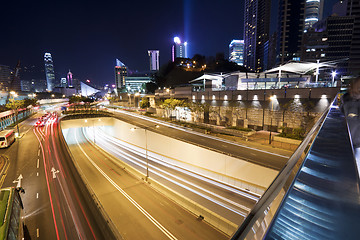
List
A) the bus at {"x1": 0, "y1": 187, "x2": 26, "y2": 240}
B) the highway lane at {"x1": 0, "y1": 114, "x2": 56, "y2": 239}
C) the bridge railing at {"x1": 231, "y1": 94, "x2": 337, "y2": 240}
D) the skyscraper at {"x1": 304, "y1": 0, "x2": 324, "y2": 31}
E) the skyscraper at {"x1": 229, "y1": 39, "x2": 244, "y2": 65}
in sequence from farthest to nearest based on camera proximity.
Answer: the skyscraper at {"x1": 229, "y1": 39, "x2": 244, "y2": 65}, the skyscraper at {"x1": 304, "y1": 0, "x2": 324, "y2": 31}, the highway lane at {"x1": 0, "y1": 114, "x2": 56, "y2": 239}, the bus at {"x1": 0, "y1": 187, "x2": 26, "y2": 240}, the bridge railing at {"x1": 231, "y1": 94, "x2": 337, "y2": 240}

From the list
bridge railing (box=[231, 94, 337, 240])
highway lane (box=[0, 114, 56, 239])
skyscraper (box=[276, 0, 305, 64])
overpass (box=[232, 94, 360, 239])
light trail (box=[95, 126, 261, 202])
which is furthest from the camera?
skyscraper (box=[276, 0, 305, 64])

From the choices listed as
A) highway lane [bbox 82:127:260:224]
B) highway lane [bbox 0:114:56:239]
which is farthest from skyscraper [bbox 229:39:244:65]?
highway lane [bbox 0:114:56:239]

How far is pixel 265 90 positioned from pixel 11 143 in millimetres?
44922

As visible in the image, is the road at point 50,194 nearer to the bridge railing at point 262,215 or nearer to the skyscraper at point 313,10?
the bridge railing at point 262,215

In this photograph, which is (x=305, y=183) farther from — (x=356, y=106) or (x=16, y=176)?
(x=16, y=176)

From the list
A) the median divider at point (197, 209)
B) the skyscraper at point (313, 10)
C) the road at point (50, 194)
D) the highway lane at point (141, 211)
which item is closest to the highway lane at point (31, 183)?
the road at point (50, 194)

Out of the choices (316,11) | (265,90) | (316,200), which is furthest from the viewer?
(316,11)

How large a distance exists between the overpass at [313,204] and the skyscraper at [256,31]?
153m

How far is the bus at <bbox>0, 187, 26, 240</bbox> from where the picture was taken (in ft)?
28.5

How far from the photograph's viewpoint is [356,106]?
4539 millimetres

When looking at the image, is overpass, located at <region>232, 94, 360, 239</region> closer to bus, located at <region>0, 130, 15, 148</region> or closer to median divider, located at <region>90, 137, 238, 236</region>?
median divider, located at <region>90, 137, 238, 236</region>

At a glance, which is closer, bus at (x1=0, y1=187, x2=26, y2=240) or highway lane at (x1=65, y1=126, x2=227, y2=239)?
bus at (x1=0, y1=187, x2=26, y2=240)

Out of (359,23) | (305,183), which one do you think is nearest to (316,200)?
(305,183)

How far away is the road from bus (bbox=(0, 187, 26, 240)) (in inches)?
149
